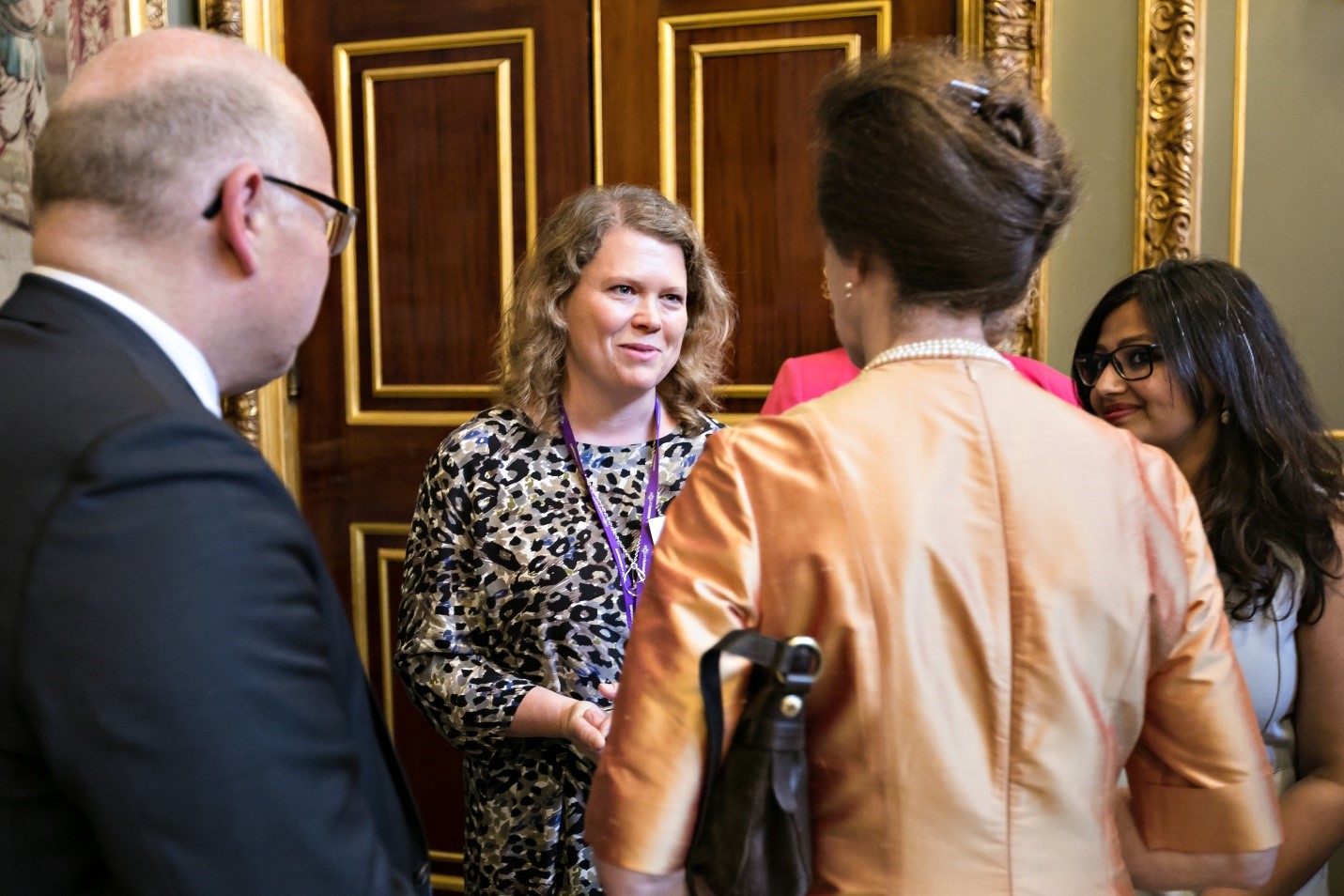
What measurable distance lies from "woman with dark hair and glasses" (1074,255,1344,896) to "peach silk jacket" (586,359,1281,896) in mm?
760

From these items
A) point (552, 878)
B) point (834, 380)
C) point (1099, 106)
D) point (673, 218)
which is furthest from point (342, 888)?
point (1099, 106)

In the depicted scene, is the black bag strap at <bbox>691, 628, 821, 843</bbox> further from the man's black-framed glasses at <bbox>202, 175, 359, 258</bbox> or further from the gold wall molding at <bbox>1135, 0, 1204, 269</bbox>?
the gold wall molding at <bbox>1135, 0, 1204, 269</bbox>

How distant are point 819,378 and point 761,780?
160 cm

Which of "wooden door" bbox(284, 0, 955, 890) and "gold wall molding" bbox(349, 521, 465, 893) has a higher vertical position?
"wooden door" bbox(284, 0, 955, 890)

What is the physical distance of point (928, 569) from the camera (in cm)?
104

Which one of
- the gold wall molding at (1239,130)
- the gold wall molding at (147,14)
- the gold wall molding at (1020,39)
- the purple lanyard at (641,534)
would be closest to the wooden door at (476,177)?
the gold wall molding at (1020,39)

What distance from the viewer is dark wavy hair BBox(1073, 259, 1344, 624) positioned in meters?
1.74

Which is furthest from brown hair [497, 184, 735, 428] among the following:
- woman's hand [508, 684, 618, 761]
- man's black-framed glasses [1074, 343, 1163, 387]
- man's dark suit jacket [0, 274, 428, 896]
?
man's dark suit jacket [0, 274, 428, 896]

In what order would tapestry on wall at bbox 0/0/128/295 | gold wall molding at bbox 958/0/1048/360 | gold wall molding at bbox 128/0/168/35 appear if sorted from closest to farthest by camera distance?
tapestry on wall at bbox 0/0/128/295 → gold wall molding at bbox 958/0/1048/360 → gold wall molding at bbox 128/0/168/35

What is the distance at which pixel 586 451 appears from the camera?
6.52 feet

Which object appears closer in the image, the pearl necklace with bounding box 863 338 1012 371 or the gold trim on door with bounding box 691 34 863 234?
the pearl necklace with bounding box 863 338 1012 371

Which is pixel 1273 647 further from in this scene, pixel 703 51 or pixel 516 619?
pixel 703 51

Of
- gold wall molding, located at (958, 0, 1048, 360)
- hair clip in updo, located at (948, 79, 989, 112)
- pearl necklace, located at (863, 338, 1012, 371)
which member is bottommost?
pearl necklace, located at (863, 338, 1012, 371)

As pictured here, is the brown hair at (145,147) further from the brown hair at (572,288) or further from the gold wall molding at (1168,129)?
the gold wall molding at (1168,129)
